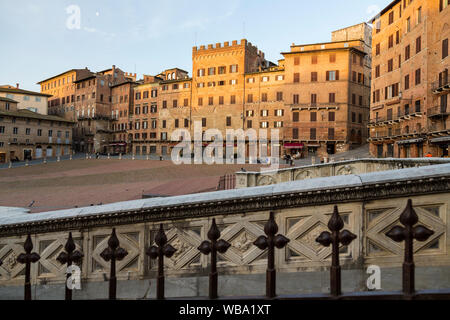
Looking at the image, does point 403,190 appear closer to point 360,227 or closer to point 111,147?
point 360,227

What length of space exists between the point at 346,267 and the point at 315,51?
5358 cm

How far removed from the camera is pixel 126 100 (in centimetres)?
7412

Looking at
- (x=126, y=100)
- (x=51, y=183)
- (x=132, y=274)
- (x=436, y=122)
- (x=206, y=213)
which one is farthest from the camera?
(x=126, y=100)

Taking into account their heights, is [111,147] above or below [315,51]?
below

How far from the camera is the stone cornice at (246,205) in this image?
266cm

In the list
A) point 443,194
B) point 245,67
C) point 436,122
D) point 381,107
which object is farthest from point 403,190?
point 245,67

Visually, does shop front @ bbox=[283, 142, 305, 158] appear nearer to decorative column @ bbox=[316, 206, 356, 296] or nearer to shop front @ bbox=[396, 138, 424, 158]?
shop front @ bbox=[396, 138, 424, 158]

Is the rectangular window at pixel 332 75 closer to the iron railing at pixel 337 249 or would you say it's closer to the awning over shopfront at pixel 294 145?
the awning over shopfront at pixel 294 145

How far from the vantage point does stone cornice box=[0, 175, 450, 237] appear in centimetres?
266

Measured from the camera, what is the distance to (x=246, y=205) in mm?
2992

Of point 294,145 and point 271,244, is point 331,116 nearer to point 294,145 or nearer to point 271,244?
point 294,145

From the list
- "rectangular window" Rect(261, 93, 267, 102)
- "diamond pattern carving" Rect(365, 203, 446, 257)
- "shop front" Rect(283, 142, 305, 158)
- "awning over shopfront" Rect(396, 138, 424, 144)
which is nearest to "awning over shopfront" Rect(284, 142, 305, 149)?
"shop front" Rect(283, 142, 305, 158)

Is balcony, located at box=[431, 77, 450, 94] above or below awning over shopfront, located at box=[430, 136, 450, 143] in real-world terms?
above

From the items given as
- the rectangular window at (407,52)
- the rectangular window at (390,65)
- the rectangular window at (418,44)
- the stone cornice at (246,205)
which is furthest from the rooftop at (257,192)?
the rectangular window at (390,65)
